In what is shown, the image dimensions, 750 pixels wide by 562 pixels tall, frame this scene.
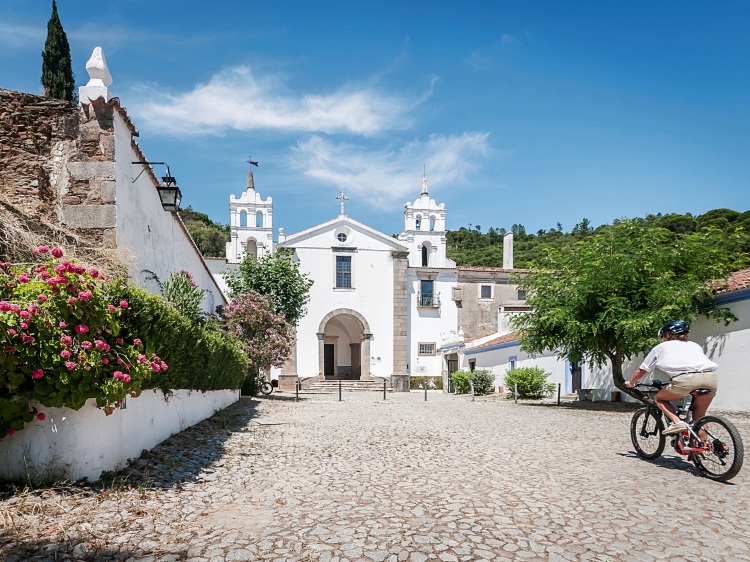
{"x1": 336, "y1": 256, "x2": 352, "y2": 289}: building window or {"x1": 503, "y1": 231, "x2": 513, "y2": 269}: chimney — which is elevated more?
{"x1": 503, "y1": 231, "x2": 513, "y2": 269}: chimney

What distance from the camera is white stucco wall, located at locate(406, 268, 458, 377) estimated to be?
31812 millimetres

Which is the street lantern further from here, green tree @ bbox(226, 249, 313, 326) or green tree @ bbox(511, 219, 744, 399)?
green tree @ bbox(226, 249, 313, 326)

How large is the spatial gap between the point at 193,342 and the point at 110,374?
2.81 metres

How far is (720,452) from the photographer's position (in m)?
5.27

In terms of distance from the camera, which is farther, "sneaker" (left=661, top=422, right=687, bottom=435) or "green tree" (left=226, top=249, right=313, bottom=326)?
"green tree" (left=226, top=249, right=313, bottom=326)

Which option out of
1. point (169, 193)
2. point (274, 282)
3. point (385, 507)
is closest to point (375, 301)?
point (274, 282)

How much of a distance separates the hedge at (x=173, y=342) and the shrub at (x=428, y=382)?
2196 cm

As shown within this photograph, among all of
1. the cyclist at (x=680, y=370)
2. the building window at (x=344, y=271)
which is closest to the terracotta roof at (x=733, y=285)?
the cyclist at (x=680, y=370)

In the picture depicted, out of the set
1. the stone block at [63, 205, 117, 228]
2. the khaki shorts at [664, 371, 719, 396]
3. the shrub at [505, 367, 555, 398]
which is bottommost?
the shrub at [505, 367, 555, 398]

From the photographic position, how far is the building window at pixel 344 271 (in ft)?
104

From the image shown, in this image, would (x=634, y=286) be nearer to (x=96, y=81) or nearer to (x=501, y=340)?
(x=501, y=340)

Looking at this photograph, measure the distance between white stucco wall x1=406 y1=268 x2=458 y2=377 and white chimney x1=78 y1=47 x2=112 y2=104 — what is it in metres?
25.2

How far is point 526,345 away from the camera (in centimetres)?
1534

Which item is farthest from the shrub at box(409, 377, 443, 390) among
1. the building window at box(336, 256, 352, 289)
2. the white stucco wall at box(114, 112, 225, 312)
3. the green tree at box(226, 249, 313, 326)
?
the white stucco wall at box(114, 112, 225, 312)
